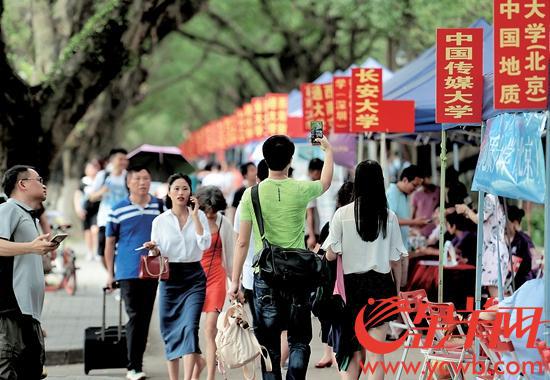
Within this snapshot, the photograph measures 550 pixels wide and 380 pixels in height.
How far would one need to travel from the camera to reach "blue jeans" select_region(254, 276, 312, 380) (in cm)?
766

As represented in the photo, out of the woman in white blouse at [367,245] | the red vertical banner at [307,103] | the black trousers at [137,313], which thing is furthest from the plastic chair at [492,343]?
the red vertical banner at [307,103]

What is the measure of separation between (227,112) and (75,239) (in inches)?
903

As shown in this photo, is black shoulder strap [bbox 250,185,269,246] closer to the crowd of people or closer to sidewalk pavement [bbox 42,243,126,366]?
the crowd of people

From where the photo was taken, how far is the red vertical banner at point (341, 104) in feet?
47.4

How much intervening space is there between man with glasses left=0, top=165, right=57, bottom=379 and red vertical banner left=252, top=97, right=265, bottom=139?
1414cm

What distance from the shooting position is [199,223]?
903 centimetres

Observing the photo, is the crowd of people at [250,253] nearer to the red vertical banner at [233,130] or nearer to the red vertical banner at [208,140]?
the red vertical banner at [233,130]

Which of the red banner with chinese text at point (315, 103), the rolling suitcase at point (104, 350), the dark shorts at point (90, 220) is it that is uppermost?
the red banner with chinese text at point (315, 103)

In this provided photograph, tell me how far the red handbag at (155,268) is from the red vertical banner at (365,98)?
430 cm

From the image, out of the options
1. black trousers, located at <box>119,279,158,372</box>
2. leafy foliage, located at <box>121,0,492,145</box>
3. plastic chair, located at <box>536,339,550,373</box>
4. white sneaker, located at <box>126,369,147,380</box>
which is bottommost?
white sneaker, located at <box>126,369,147,380</box>

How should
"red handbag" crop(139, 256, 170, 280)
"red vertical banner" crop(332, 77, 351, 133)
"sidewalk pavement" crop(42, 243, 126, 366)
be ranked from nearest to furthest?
"red handbag" crop(139, 256, 170, 280) → "sidewalk pavement" crop(42, 243, 126, 366) → "red vertical banner" crop(332, 77, 351, 133)

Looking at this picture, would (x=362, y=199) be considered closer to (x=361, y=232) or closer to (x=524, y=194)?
(x=361, y=232)

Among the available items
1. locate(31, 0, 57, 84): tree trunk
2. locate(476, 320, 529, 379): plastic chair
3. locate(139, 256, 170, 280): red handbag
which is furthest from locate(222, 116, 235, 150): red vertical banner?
locate(476, 320, 529, 379): plastic chair

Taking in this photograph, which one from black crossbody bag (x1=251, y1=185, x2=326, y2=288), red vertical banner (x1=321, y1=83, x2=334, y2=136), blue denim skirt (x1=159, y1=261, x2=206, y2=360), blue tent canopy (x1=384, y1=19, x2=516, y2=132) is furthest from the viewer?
red vertical banner (x1=321, y1=83, x2=334, y2=136)
